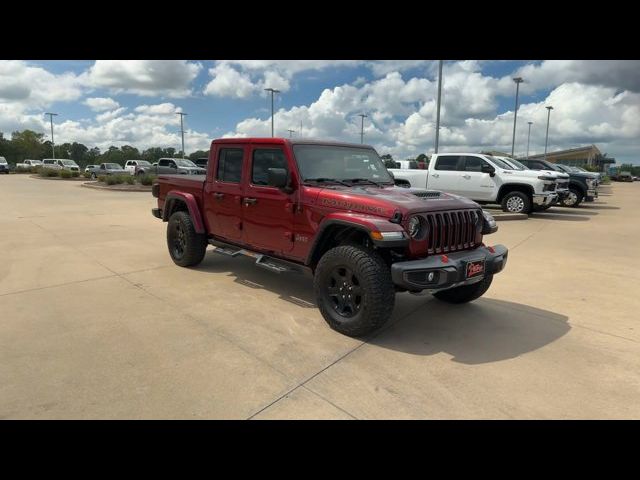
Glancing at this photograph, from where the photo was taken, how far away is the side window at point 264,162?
4.98 m

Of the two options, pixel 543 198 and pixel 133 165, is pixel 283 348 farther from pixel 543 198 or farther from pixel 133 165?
pixel 133 165

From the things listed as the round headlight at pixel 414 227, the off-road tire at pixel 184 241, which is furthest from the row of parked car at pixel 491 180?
the round headlight at pixel 414 227

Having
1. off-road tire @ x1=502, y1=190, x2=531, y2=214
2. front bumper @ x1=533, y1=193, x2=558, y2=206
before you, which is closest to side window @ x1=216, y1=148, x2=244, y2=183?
off-road tire @ x1=502, y1=190, x2=531, y2=214

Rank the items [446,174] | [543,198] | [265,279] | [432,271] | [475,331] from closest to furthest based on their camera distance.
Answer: [432,271], [475,331], [265,279], [543,198], [446,174]

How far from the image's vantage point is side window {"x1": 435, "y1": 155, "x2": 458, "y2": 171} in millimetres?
13781

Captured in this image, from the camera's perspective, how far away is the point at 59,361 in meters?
3.44

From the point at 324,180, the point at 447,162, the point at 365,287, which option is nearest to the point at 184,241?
the point at 324,180

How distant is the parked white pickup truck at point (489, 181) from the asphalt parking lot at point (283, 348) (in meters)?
6.88

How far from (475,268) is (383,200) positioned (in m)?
1.07

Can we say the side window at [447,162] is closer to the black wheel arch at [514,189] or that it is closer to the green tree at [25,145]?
the black wheel arch at [514,189]

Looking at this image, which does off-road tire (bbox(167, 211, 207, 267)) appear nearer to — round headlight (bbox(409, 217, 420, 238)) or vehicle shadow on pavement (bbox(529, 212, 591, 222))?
round headlight (bbox(409, 217, 420, 238))

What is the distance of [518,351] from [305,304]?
2.25m

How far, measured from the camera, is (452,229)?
4168mm
